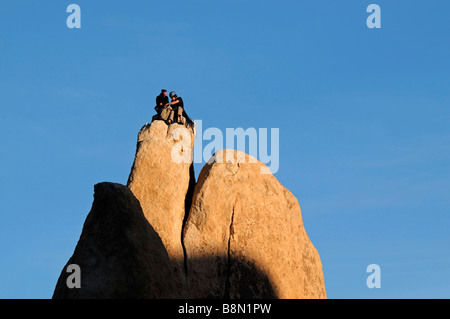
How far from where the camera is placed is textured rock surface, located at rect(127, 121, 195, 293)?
24297 millimetres

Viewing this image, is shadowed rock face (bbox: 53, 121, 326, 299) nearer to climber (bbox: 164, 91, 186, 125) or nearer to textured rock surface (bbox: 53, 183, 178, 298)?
climber (bbox: 164, 91, 186, 125)

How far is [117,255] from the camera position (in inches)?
673

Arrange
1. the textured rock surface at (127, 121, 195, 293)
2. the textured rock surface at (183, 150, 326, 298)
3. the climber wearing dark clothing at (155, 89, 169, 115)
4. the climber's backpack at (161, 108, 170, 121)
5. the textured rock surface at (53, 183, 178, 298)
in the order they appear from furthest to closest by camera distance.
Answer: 1. the climber wearing dark clothing at (155, 89, 169, 115)
2. the climber's backpack at (161, 108, 170, 121)
3. the textured rock surface at (183, 150, 326, 298)
4. the textured rock surface at (127, 121, 195, 293)
5. the textured rock surface at (53, 183, 178, 298)

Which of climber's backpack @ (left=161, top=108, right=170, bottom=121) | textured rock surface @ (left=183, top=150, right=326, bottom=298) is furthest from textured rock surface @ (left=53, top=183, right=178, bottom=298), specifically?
climber's backpack @ (left=161, top=108, right=170, bottom=121)

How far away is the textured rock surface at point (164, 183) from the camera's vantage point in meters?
24.3

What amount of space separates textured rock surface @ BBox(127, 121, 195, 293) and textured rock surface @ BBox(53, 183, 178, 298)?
19.3 feet

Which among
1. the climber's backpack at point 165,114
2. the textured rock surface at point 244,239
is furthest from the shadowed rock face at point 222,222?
the climber's backpack at point 165,114

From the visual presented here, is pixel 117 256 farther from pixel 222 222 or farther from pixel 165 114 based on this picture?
pixel 165 114

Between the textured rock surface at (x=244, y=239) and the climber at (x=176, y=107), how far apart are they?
7.81 ft

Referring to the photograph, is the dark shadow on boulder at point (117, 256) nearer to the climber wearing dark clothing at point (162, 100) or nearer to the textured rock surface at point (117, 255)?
the textured rock surface at point (117, 255)

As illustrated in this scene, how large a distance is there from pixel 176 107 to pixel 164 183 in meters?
4.25

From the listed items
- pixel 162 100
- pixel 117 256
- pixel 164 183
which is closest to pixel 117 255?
pixel 117 256
